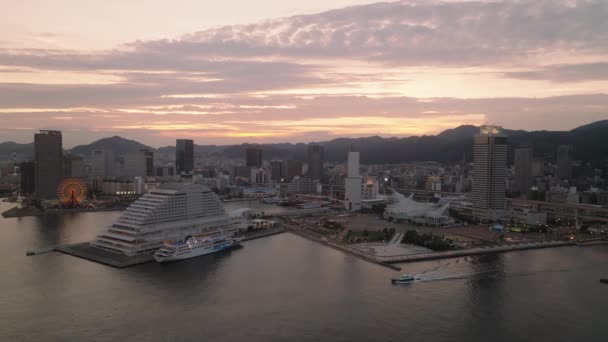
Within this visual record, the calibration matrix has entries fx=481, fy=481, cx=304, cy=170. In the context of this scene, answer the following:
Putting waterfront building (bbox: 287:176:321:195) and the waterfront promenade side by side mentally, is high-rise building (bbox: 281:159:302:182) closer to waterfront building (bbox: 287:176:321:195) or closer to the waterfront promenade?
waterfront building (bbox: 287:176:321:195)

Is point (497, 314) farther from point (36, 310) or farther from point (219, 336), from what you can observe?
point (36, 310)

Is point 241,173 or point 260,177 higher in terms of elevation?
point 241,173

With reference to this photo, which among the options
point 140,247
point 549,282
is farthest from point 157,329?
point 549,282

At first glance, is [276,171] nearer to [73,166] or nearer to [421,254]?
[73,166]

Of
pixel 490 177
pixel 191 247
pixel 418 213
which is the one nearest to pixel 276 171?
pixel 418 213

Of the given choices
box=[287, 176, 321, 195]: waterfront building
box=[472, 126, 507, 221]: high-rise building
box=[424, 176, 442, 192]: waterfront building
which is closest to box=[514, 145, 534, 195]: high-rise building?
box=[424, 176, 442, 192]: waterfront building
